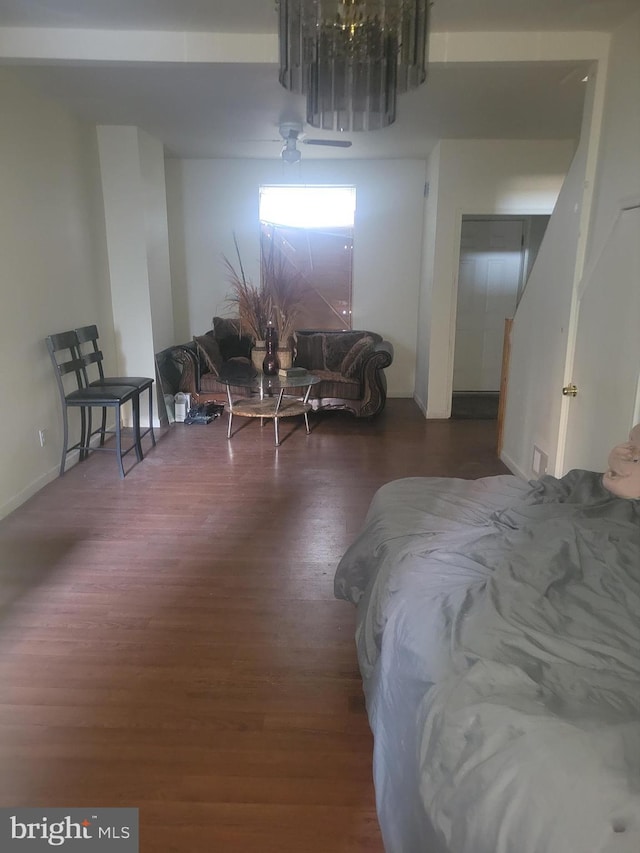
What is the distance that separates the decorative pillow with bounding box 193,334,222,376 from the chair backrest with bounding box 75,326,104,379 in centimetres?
111

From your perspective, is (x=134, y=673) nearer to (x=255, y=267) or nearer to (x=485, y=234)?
(x=255, y=267)

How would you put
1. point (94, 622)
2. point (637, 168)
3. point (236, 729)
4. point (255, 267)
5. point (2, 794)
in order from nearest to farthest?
point (2, 794) → point (236, 729) → point (94, 622) → point (637, 168) → point (255, 267)

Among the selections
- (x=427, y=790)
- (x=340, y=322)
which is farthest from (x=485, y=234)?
(x=427, y=790)

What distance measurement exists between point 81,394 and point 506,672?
3471 mm

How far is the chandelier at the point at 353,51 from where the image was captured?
156cm

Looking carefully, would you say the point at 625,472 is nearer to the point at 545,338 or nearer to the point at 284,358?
the point at 545,338

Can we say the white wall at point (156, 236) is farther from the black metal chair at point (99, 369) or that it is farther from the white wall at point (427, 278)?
the white wall at point (427, 278)

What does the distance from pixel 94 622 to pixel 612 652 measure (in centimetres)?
194

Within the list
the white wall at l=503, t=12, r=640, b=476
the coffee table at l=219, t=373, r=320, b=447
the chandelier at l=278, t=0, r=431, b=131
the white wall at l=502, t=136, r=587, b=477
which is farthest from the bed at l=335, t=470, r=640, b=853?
the coffee table at l=219, t=373, r=320, b=447

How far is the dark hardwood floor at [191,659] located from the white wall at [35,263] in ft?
1.12

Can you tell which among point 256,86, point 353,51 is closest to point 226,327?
point 256,86

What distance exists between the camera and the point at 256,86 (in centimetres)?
362

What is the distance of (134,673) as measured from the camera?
2.05 m

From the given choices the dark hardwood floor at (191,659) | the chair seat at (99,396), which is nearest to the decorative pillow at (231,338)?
the chair seat at (99,396)
